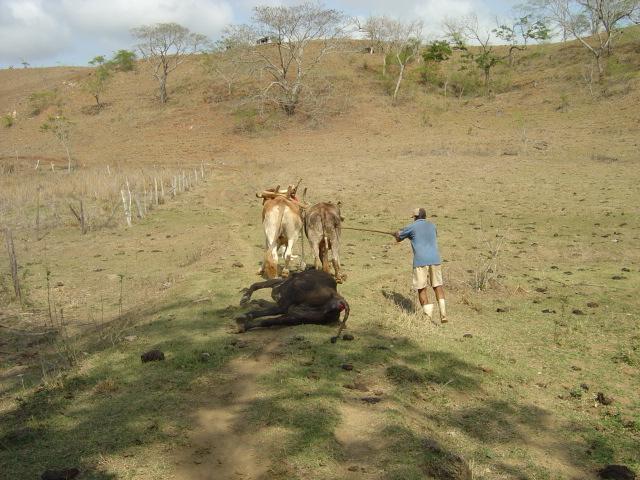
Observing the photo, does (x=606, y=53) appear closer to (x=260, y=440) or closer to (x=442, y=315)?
(x=442, y=315)

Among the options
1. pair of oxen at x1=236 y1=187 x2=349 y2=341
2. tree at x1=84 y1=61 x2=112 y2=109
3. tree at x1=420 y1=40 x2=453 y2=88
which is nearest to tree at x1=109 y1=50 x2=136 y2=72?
tree at x1=84 y1=61 x2=112 y2=109

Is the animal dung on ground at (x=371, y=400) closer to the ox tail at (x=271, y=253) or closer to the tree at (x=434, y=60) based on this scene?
the ox tail at (x=271, y=253)

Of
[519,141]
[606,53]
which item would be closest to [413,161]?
[519,141]

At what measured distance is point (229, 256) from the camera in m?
11.9

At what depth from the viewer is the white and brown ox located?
31.8ft

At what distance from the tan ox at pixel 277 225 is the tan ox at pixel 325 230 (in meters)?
0.33

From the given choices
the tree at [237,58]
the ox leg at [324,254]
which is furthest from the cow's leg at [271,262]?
the tree at [237,58]

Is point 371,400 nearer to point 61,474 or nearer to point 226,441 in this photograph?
point 226,441

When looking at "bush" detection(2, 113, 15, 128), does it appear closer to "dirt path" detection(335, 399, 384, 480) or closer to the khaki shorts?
the khaki shorts

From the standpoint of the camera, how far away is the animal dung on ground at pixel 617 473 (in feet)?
14.4

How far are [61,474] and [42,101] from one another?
2220 inches

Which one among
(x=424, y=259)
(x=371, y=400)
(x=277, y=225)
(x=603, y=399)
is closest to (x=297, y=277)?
(x=424, y=259)

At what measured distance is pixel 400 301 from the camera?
9188 mm

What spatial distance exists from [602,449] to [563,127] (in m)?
27.7
